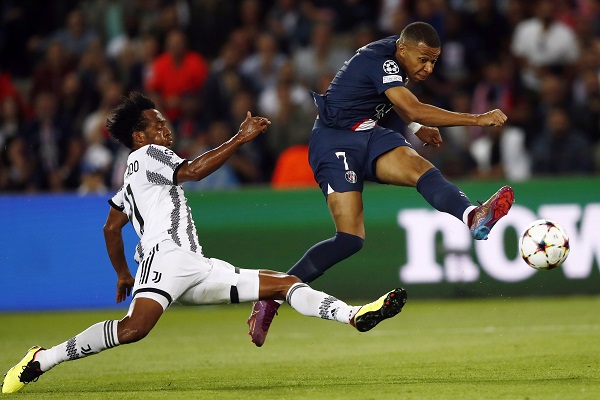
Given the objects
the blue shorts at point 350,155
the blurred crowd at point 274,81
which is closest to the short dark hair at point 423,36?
the blue shorts at point 350,155

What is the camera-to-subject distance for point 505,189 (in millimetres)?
7145

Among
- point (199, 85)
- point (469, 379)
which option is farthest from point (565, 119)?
point (469, 379)

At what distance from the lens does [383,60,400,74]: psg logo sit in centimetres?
785

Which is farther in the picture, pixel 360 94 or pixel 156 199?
pixel 360 94

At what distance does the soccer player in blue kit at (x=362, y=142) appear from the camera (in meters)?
7.83

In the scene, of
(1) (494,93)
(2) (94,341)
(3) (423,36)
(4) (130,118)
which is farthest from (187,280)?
(1) (494,93)

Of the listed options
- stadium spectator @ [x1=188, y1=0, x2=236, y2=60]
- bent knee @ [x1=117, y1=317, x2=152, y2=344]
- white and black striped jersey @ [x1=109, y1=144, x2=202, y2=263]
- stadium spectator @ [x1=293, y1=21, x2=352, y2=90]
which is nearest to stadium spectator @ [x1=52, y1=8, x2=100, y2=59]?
stadium spectator @ [x1=188, y1=0, x2=236, y2=60]

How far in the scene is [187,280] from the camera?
7137 millimetres

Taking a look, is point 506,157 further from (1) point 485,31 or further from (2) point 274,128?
(2) point 274,128

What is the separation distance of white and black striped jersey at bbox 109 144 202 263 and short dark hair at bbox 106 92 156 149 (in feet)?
0.88

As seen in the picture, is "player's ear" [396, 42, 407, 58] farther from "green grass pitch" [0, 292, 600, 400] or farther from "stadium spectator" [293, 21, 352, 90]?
"stadium spectator" [293, 21, 352, 90]

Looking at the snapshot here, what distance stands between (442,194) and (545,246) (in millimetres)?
780

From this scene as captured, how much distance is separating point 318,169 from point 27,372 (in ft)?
8.29

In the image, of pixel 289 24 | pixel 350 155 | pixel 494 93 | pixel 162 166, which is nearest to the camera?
pixel 162 166
